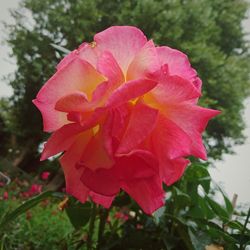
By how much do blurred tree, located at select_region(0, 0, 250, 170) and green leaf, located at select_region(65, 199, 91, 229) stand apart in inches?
219

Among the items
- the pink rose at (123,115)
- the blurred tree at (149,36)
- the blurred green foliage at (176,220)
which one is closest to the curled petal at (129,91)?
the pink rose at (123,115)

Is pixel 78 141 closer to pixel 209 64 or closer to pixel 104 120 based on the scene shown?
pixel 104 120

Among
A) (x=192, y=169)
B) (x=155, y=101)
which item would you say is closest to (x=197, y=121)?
(x=155, y=101)

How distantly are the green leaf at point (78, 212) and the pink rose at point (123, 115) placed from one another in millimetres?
221

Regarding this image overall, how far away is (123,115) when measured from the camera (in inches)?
10.6

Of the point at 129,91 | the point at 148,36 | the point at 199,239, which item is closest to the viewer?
the point at 129,91

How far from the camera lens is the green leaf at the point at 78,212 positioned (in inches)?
20.2

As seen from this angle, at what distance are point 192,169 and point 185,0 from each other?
698 centimetres

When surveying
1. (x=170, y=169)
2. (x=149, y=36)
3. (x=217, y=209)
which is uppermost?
(x=170, y=169)

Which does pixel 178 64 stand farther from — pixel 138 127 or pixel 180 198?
pixel 180 198

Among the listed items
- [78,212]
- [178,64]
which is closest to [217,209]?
[78,212]

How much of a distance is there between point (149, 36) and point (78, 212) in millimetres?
6135

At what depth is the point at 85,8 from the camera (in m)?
6.65

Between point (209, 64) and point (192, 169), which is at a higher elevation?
point (192, 169)
